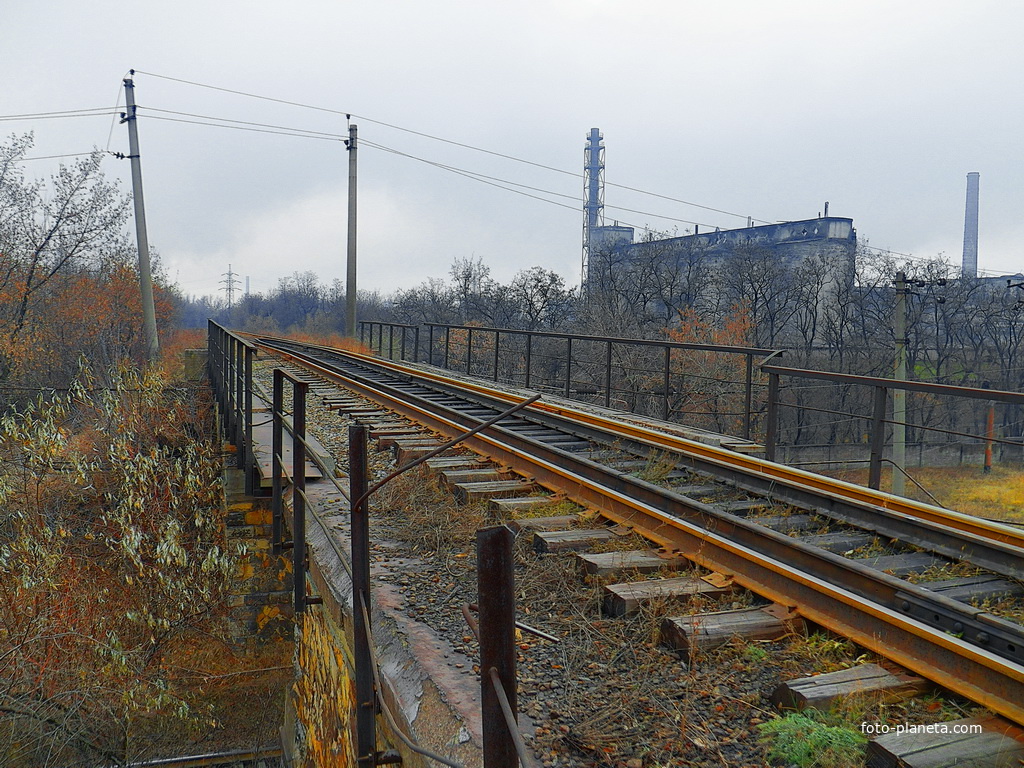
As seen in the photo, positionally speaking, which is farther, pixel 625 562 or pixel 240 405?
pixel 240 405

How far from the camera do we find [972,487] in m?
34.5

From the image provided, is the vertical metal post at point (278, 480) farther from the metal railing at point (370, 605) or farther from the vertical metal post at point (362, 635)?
the vertical metal post at point (362, 635)

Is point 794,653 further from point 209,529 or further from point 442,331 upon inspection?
point 442,331

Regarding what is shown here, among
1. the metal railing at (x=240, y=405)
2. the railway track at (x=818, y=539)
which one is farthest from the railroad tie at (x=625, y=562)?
the metal railing at (x=240, y=405)

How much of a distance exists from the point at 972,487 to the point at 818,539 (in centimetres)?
3476

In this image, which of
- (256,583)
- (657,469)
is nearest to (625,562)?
(657,469)

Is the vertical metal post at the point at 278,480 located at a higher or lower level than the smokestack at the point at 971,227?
lower

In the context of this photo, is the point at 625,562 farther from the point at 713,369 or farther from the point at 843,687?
the point at 713,369

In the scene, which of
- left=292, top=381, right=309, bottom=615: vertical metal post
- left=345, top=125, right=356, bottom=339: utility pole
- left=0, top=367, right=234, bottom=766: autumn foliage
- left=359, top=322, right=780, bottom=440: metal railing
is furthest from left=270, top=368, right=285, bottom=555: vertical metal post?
left=345, top=125, right=356, bottom=339: utility pole

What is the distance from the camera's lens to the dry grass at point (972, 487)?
1057 inches

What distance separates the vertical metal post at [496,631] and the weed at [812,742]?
4.08ft

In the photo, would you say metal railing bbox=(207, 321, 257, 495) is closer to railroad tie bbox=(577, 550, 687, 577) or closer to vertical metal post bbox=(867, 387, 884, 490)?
railroad tie bbox=(577, 550, 687, 577)

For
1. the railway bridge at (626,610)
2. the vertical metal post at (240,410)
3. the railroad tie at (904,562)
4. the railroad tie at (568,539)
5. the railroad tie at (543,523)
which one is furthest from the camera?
the vertical metal post at (240,410)

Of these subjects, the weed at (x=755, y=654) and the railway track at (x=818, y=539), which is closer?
the railway track at (x=818, y=539)
